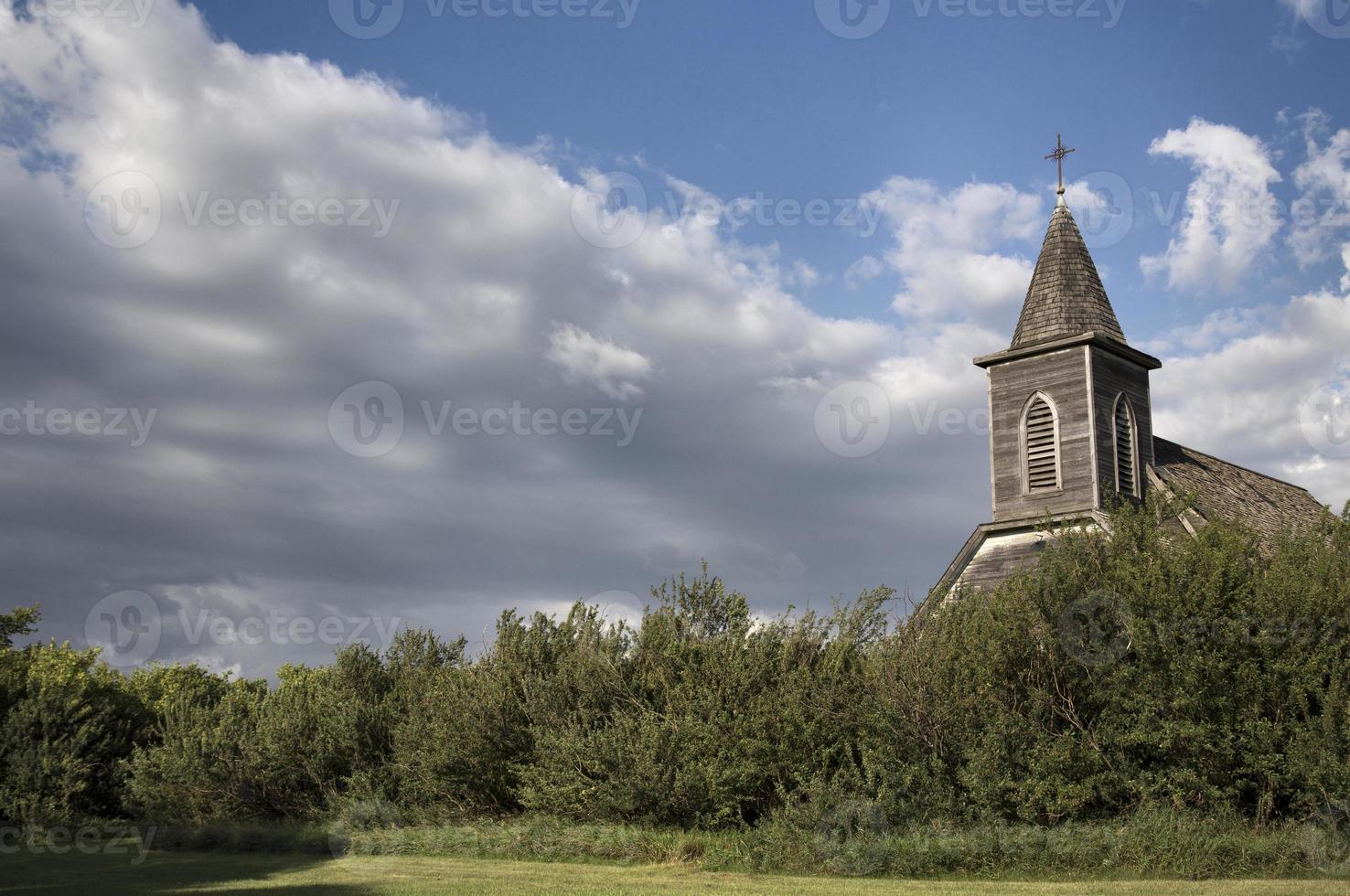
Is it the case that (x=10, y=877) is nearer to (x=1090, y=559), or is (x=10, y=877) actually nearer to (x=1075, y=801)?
(x=1075, y=801)

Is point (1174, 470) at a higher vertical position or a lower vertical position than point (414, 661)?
higher

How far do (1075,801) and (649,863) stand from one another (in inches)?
289

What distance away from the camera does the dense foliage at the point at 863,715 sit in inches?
687

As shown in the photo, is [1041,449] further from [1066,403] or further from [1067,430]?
[1066,403]

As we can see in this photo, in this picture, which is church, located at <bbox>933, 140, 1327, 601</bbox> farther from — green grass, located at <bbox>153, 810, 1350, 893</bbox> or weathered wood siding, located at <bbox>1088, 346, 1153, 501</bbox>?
green grass, located at <bbox>153, 810, 1350, 893</bbox>

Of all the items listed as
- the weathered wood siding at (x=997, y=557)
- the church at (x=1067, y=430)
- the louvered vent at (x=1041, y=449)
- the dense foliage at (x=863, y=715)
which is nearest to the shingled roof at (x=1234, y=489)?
Answer: the church at (x=1067, y=430)

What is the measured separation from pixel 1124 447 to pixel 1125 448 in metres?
0.06

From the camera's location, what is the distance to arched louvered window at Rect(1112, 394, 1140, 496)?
32.2 m

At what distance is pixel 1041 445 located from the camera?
32594 mm

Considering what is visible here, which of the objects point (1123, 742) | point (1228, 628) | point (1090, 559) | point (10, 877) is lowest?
point (10, 877)

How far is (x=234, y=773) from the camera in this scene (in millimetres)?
29219

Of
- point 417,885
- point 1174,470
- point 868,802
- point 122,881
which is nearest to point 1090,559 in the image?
point 868,802

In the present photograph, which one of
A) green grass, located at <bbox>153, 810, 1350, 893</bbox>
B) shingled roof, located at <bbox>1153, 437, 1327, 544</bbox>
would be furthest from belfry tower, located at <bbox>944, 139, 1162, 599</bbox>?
green grass, located at <bbox>153, 810, 1350, 893</bbox>

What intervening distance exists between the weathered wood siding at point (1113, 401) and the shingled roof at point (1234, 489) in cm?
85
